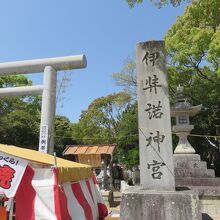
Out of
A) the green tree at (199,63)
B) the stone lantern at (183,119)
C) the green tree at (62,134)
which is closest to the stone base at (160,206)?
the stone lantern at (183,119)

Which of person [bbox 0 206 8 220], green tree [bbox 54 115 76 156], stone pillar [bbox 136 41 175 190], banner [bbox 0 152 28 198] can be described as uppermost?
Answer: green tree [bbox 54 115 76 156]

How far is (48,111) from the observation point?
9.10 meters

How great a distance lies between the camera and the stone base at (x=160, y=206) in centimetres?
427

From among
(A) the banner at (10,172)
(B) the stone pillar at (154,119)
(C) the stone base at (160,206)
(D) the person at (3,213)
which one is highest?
(B) the stone pillar at (154,119)

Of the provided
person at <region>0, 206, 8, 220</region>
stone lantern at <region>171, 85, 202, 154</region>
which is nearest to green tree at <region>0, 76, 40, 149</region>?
stone lantern at <region>171, 85, 202, 154</region>

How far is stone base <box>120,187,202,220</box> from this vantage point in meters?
4.27

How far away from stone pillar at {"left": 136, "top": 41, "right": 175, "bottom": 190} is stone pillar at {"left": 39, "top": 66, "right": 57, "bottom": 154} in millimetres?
4572

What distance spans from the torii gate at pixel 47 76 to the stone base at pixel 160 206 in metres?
4.92

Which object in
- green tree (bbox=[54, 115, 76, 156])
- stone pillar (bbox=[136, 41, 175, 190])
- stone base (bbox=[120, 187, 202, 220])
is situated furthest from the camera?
green tree (bbox=[54, 115, 76, 156])

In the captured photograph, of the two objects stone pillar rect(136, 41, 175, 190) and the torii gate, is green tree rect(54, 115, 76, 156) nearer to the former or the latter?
the torii gate

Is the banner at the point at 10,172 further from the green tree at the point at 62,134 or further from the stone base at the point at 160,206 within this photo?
the green tree at the point at 62,134

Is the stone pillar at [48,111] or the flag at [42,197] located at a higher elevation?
the stone pillar at [48,111]

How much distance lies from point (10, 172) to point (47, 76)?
4706 millimetres

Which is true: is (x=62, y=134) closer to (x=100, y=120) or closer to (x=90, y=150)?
(x=100, y=120)
